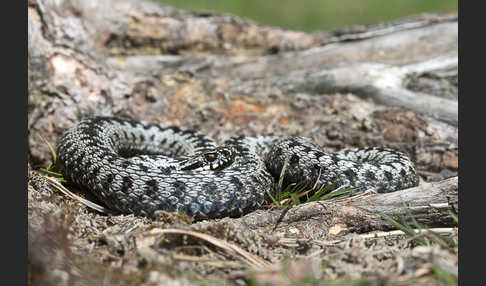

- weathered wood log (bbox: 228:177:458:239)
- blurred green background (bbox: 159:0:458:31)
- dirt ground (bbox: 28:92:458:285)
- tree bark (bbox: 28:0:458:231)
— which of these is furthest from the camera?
blurred green background (bbox: 159:0:458:31)

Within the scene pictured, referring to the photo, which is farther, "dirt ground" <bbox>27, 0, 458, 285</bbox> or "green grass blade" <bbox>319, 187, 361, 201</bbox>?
"green grass blade" <bbox>319, 187, 361, 201</bbox>

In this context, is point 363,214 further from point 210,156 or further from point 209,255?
point 210,156

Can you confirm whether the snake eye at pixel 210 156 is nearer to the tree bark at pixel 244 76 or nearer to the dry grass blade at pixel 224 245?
the tree bark at pixel 244 76

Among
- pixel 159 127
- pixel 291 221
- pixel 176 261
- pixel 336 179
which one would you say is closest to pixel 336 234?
pixel 291 221

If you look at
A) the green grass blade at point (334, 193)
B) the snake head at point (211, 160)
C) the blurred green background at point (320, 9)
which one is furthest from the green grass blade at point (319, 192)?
the blurred green background at point (320, 9)

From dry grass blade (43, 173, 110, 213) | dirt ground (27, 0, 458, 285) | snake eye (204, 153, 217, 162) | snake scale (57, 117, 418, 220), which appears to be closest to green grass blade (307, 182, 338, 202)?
snake scale (57, 117, 418, 220)

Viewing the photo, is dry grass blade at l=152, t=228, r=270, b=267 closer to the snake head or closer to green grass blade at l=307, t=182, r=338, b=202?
green grass blade at l=307, t=182, r=338, b=202
